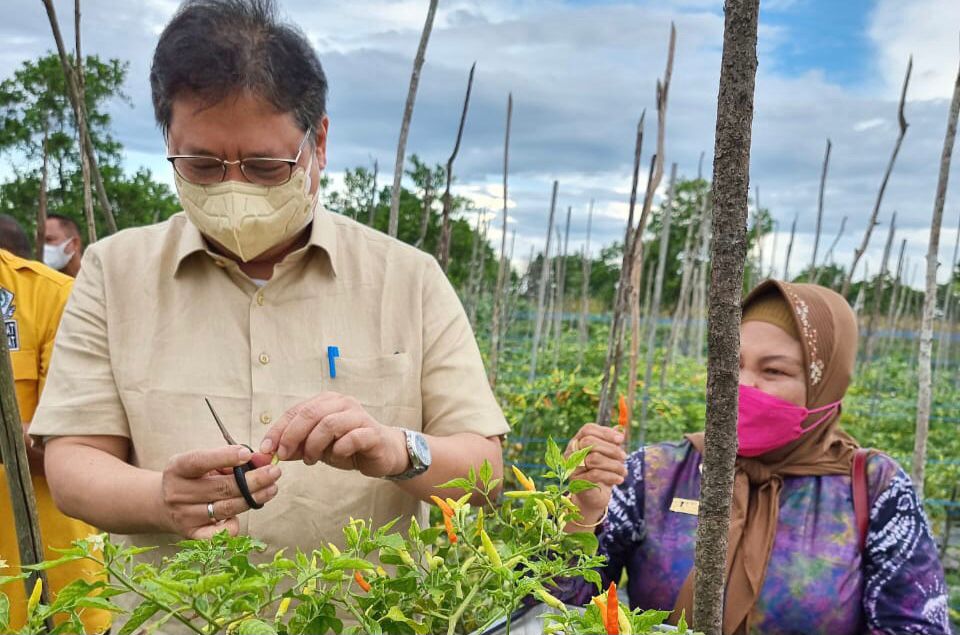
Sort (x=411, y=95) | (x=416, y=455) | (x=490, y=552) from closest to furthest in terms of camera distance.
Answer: (x=490, y=552)
(x=416, y=455)
(x=411, y=95)

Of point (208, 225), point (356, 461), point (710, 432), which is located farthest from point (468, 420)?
point (710, 432)

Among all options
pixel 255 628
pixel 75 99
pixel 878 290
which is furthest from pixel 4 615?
pixel 878 290

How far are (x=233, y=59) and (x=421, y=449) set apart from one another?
711 millimetres

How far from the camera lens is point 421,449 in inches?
48.0

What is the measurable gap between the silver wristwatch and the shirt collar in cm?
43

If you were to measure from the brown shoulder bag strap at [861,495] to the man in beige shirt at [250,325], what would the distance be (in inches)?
33.1

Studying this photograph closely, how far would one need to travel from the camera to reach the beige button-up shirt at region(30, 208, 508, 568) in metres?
1.39

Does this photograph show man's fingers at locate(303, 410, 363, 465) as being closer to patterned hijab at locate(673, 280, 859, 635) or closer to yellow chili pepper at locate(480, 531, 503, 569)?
yellow chili pepper at locate(480, 531, 503, 569)

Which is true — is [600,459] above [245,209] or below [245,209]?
below

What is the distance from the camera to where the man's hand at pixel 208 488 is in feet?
3.37

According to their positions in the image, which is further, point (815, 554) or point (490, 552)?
point (815, 554)

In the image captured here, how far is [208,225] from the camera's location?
1426mm

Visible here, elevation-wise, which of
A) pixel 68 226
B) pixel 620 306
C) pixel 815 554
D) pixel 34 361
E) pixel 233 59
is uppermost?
pixel 233 59

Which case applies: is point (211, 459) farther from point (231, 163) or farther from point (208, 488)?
point (231, 163)
